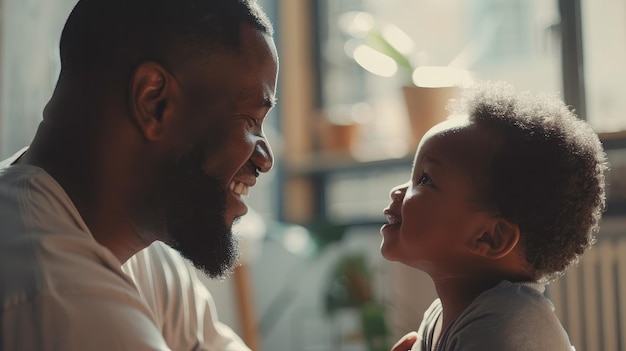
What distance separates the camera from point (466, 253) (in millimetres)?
1339

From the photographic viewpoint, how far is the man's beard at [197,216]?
128 cm

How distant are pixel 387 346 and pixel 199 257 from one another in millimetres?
1739

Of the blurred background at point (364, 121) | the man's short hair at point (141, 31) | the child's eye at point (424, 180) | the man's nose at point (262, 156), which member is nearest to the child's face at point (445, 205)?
the child's eye at point (424, 180)

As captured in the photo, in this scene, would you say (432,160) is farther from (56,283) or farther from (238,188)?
(56,283)

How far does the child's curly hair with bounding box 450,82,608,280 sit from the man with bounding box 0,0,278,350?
1.26 feet

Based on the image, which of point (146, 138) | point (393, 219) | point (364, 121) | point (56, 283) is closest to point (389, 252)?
point (393, 219)

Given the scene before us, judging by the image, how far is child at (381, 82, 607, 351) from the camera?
124cm

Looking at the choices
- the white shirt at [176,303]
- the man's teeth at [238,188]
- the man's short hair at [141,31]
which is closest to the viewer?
the man's short hair at [141,31]

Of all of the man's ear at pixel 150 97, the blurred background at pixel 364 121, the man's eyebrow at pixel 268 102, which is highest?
the man's ear at pixel 150 97

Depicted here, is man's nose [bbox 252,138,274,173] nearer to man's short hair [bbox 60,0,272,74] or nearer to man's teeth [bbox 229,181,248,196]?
man's teeth [bbox 229,181,248,196]

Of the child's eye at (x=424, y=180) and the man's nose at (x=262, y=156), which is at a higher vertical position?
the man's nose at (x=262, y=156)

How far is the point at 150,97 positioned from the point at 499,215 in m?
0.58

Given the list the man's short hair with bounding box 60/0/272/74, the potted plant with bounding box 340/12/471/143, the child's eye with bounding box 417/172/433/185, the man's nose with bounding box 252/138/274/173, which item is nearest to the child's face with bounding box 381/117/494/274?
the child's eye with bounding box 417/172/433/185

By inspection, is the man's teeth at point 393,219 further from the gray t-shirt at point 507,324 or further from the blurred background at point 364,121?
the blurred background at point 364,121
